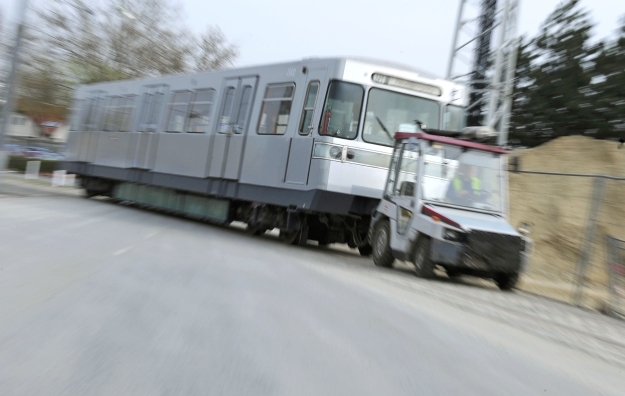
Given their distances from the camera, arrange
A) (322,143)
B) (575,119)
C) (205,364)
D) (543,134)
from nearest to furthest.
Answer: (205,364) → (322,143) → (575,119) → (543,134)

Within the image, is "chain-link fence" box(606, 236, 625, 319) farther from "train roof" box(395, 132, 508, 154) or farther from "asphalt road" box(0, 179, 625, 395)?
"train roof" box(395, 132, 508, 154)

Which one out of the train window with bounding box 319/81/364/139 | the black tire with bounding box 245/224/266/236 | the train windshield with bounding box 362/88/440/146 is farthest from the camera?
the black tire with bounding box 245/224/266/236

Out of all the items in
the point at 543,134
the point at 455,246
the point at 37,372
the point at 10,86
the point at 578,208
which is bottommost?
the point at 37,372

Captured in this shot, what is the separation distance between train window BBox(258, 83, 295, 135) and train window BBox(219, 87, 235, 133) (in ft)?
4.53

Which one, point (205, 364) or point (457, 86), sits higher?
point (457, 86)

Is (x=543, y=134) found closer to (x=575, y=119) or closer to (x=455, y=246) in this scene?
(x=575, y=119)

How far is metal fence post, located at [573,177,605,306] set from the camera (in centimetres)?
1120

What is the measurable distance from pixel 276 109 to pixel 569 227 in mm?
6278

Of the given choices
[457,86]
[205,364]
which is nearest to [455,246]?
[457,86]

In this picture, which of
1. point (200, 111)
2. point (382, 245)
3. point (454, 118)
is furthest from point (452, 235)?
point (200, 111)

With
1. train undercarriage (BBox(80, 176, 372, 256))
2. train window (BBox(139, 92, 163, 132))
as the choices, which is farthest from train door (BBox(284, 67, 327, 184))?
train window (BBox(139, 92, 163, 132))

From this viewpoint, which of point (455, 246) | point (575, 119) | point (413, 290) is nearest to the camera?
point (413, 290)

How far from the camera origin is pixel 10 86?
74.6ft

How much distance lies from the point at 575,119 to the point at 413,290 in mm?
22367
